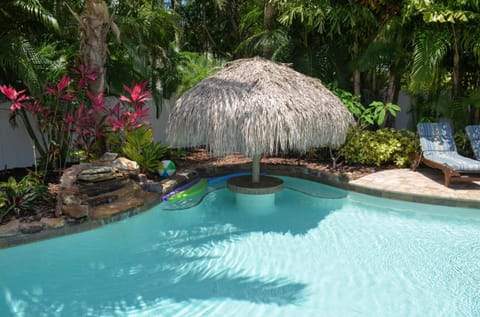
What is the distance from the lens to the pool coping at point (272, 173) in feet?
17.4

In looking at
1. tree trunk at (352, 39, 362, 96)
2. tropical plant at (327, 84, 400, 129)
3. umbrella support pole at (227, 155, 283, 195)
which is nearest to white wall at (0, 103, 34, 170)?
umbrella support pole at (227, 155, 283, 195)

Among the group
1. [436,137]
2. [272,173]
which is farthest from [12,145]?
[436,137]

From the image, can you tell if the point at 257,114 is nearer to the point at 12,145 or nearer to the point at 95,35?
the point at 95,35

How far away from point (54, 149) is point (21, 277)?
10.4 ft

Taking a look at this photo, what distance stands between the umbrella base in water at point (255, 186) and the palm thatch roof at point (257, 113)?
0.75m

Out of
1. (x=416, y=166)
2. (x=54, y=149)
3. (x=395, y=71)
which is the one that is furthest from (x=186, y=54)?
(x=416, y=166)

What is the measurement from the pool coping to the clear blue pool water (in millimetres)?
122

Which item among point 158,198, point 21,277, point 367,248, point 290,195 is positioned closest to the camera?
point 21,277

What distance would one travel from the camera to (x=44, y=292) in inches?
165

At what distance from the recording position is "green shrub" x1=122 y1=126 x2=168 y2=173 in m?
7.53

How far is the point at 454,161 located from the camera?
24.2ft

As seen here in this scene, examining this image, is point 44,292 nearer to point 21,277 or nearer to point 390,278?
point 21,277

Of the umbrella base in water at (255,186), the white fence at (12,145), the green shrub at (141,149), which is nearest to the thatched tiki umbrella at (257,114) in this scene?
the umbrella base in water at (255,186)

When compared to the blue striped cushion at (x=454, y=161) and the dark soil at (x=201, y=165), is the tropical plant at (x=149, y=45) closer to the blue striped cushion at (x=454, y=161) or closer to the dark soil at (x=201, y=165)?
the dark soil at (x=201, y=165)
